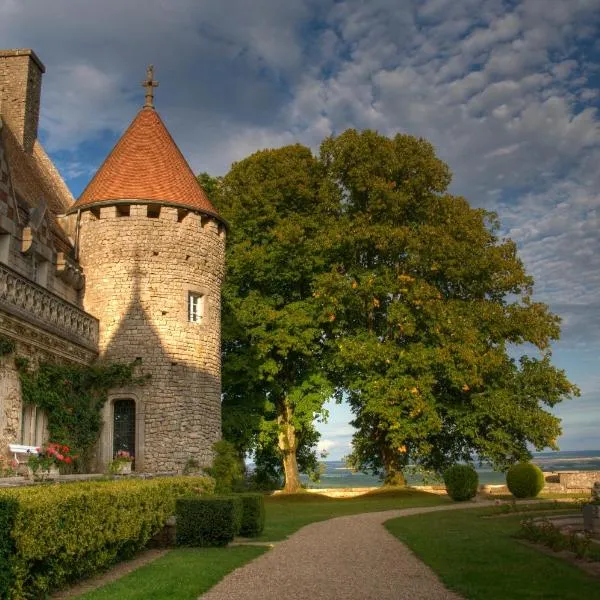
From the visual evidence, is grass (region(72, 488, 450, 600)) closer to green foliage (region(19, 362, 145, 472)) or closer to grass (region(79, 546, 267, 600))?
grass (region(79, 546, 267, 600))

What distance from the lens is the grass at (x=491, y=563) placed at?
7969 mm

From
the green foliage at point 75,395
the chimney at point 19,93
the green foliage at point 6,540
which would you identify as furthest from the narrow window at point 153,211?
the green foliage at point 6,540

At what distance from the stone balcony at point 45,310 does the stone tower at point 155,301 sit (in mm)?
885

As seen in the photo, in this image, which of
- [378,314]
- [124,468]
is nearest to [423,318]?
[378,314]

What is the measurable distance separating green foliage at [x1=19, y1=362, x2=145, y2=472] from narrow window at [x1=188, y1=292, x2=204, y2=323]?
7.56 ft

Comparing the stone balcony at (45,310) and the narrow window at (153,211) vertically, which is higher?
the narrow window at (153,211)

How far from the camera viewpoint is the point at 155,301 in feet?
62.8

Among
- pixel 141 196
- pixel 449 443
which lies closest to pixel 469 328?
pixel 449 443

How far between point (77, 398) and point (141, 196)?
235 inches

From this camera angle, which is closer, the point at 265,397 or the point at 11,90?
the point at 11,90

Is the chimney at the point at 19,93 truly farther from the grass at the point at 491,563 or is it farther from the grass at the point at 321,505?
the grass at the point at 491,563

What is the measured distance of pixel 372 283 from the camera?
2589 cm

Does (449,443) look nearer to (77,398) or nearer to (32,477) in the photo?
(77,398)

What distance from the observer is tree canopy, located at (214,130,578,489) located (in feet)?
81.9
